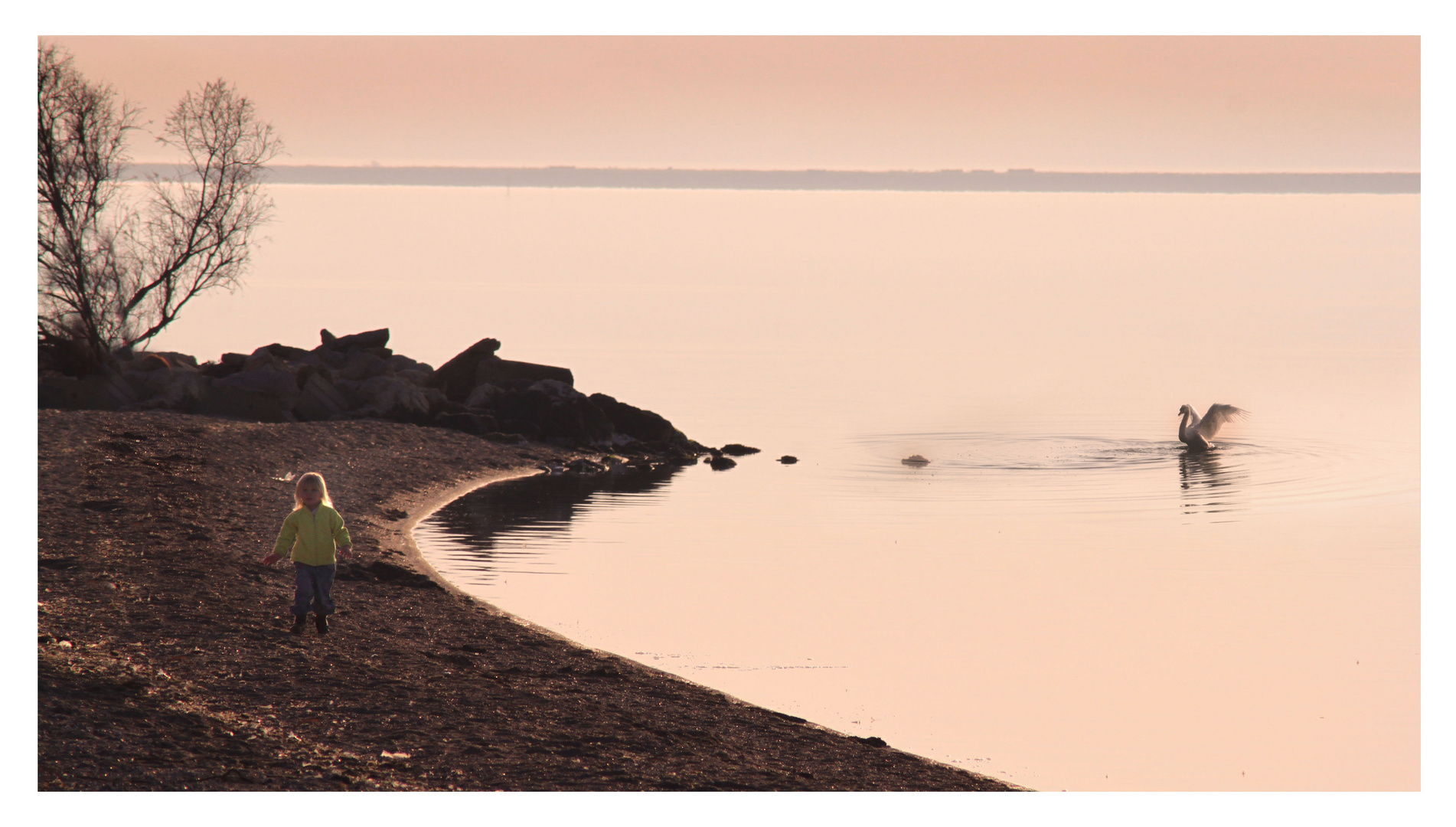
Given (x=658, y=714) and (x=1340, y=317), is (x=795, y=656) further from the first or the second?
(x=1340, y=317)

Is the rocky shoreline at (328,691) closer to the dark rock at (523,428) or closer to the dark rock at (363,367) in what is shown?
the dark rock at (523,428)

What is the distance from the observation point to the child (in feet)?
49.0

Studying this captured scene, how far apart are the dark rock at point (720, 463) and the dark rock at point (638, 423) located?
193 cm

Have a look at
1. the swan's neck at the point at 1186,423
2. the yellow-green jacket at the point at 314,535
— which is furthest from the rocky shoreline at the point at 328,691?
the swan's neck at the point at 1186,423

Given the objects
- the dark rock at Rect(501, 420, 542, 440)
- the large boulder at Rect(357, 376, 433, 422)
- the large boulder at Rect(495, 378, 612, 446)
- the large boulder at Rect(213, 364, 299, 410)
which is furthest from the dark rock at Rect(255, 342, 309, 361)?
the dark rock at Rect(501, 420, 542, 440)

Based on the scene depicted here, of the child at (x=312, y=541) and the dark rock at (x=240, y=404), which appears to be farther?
the dark rock at (x=240, y=404)

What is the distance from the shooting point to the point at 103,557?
58.1ft

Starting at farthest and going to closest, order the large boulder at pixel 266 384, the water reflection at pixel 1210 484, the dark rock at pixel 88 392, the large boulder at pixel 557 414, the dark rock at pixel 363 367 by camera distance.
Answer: the dark rock at pixel 363 367 < the large boulder at pixel 557 414 < the large boulder at pixel 266 384 < the dark rock at pixel 88 392 < the water reflection at pixel 1210 484

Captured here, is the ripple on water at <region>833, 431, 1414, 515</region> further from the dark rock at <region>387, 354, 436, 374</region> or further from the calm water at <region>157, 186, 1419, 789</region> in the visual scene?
the dark rock at <region>387, 354, 436, 374</region>

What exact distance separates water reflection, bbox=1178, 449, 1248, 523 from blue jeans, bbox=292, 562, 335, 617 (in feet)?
58.0

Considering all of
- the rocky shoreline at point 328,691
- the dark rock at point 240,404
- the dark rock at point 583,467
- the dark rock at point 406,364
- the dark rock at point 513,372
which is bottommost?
the rocky shoreline at point 328,691

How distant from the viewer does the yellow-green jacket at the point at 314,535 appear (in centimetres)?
1493

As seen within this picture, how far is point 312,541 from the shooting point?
49.0ft
